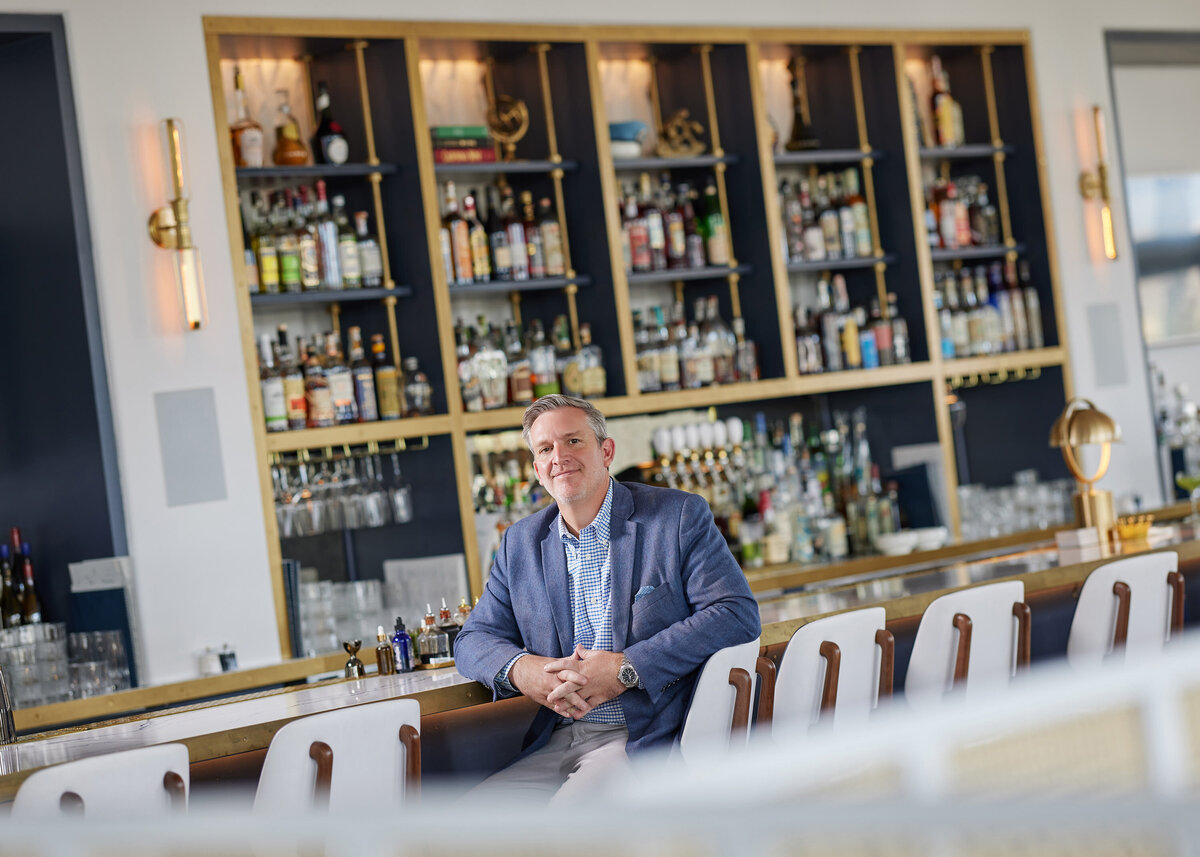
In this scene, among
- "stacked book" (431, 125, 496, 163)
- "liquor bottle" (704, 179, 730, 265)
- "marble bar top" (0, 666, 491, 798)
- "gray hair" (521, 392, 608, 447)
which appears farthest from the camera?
"liquor bottle" (704, 179, 730, 265)

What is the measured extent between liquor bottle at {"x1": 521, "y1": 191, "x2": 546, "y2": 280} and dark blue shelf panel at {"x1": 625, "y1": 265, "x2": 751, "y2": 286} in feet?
1.10

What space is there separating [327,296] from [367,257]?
234 millimetres

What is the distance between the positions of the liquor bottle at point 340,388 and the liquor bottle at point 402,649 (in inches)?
62.6

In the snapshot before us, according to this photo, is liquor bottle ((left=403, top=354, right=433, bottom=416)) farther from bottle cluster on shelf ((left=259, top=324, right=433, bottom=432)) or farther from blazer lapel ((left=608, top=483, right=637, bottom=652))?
blazer lapel ((left=608, top=483, right=637, bottom=652))

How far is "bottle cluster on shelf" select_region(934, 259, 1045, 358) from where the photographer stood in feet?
19.4

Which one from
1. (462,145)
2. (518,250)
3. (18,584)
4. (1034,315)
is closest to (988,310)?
(1034,315)

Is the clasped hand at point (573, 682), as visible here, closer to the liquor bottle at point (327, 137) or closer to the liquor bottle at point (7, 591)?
the liquor bottle at point (7, 591)

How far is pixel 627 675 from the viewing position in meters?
2.72

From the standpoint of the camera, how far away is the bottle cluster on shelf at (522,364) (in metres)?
4.87

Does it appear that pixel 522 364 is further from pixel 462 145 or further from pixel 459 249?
pixel 462 145

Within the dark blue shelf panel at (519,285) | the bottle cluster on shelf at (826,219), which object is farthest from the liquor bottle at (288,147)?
the bottle cluster on shelf at (826,219)

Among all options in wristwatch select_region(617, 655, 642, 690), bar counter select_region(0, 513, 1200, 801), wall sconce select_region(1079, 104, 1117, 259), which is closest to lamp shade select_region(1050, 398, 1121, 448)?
bar counter select_region(0, 513, 1200, 801)

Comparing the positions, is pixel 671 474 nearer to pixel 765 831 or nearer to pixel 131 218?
pixel 131 218

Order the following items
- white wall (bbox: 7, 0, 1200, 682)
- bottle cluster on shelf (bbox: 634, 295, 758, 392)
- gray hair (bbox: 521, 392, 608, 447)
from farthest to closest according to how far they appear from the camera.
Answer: bottle cluster on shelf (bbox: 634, 295, 758, 392), white wall (bbox: 7, 0, 1200, 682), gray hair (bbox: 521, 392, 608, 447)
